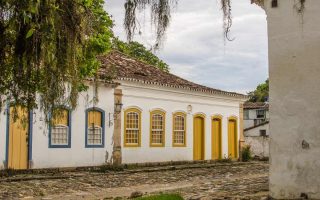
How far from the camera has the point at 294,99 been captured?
889cm

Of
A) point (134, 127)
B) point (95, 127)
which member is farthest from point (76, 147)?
point (134, 127)

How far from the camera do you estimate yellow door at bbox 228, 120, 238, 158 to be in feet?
82.4

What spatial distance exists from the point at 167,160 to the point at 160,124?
5.38ft

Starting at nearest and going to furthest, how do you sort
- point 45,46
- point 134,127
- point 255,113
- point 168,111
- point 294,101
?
point 45,46, point 294,101, point 134,127, point 168,111, point 255,113

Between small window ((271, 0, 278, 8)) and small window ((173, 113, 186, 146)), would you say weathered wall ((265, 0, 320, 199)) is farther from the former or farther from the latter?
small window ((173, 113, 186, 146))

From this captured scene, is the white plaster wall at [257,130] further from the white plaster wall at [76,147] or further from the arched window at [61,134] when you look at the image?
the arched window at [61,134]

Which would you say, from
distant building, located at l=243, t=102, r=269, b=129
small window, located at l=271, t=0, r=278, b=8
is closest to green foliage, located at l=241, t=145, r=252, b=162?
small window, located at l=271, t=0, r=278, b=8

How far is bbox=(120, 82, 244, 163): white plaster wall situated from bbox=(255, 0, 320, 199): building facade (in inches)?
426

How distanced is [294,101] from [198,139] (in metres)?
14.5

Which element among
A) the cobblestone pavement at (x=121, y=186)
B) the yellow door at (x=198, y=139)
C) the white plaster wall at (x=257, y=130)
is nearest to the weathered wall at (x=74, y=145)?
the cobblestone pavement at (x=121, y=186)

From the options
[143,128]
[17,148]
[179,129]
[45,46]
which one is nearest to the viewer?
[45,46]

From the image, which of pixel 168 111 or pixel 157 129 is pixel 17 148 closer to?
pixel 157 129

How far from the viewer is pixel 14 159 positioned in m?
15.8

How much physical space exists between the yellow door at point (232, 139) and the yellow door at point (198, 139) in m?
2.26
